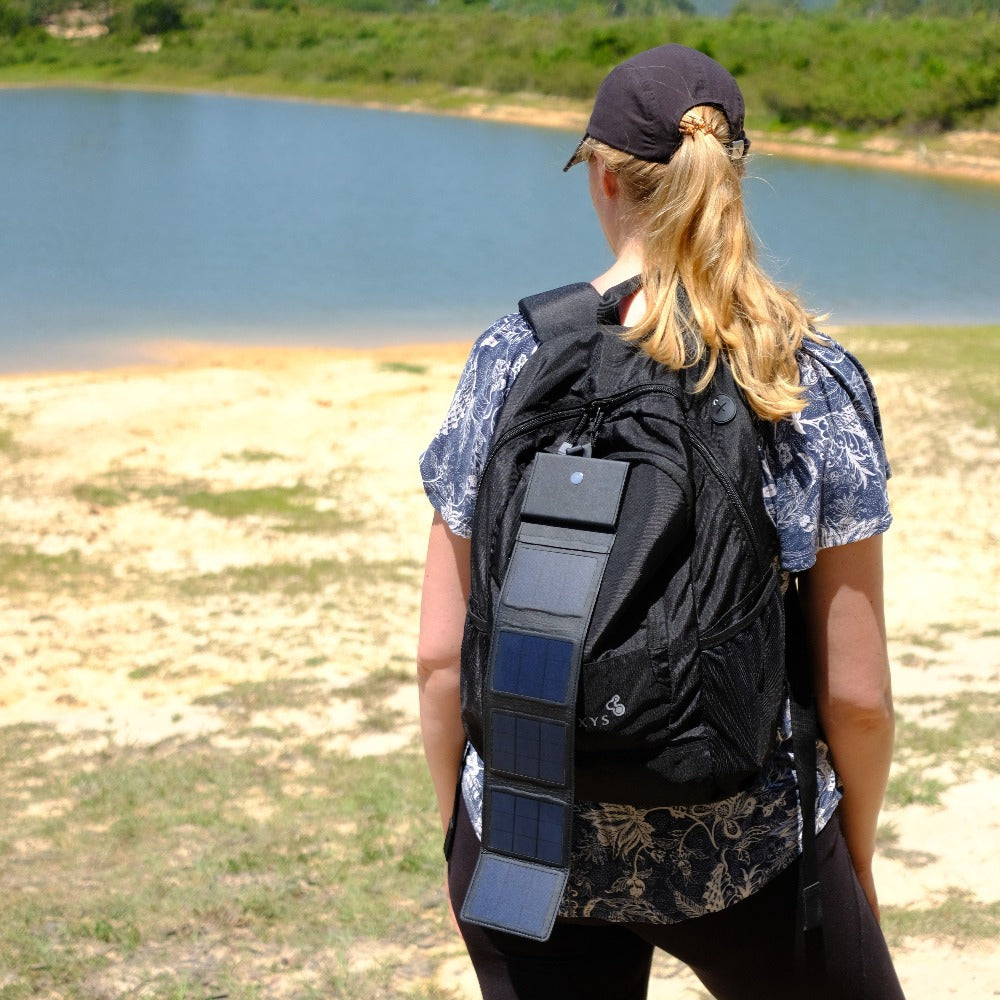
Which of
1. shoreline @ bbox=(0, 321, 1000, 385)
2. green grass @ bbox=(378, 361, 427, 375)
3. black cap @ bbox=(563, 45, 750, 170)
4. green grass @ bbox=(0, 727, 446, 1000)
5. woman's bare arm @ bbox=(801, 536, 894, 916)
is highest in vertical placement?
black cap @ bbox=(563, 45, 750, 170)

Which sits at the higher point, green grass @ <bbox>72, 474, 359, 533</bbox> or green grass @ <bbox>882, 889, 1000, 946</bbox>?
green grass @ <bbox>882, 889, 1000, 946</bbox>

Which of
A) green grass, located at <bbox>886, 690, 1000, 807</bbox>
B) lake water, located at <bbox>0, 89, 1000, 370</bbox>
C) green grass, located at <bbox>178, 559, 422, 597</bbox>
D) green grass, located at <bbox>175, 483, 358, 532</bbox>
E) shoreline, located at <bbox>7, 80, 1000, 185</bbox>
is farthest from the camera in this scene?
shoreline, located at <bbox>7, 80, 1000, 185</bbox>

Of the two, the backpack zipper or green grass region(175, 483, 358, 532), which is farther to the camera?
green grass region(175, 483, 358, 532)

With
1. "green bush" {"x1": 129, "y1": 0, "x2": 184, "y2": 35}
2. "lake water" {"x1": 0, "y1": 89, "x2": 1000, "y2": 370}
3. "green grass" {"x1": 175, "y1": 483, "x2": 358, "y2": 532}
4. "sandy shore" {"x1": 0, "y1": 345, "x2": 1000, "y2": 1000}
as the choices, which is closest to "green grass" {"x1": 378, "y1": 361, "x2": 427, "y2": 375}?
"sandy shore" {"x1": 0, "y1": 345, "x2": 1000, "y2": 1000}

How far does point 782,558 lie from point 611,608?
21 centimetres

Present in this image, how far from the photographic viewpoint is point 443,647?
1311 millimetres

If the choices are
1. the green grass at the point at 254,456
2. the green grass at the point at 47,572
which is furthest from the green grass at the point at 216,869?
the green grass at the point at 254,456

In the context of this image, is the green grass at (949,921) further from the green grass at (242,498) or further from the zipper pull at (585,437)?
the green grass at (242,498)

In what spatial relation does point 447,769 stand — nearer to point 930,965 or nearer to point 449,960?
point 449,960

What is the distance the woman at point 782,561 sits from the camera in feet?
3.84

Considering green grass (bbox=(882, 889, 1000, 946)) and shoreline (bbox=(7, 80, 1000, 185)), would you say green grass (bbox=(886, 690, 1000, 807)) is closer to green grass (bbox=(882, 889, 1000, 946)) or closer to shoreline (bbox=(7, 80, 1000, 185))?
green grass (bbox=(882, 889, 1000, 946))

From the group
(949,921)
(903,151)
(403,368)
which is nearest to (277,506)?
(403,368)

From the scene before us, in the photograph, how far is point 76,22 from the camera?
5956cm

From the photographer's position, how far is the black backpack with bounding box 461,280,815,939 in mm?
1070
